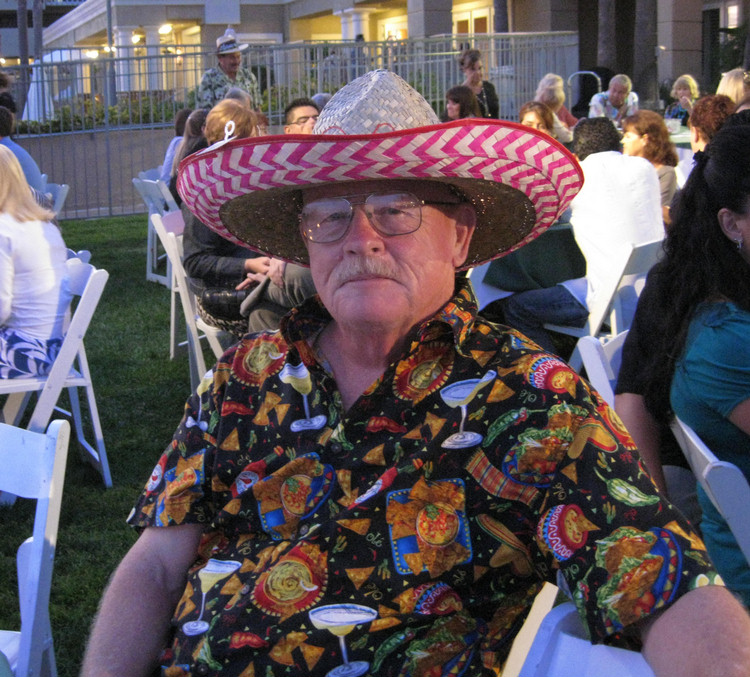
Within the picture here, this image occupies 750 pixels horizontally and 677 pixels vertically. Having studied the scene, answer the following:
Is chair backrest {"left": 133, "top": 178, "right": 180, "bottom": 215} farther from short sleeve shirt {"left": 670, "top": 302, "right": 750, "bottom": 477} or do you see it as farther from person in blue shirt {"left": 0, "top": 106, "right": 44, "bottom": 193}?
short sleeve shirt {"left": 670, "top": 302, "right": 750, "bottom": 477}

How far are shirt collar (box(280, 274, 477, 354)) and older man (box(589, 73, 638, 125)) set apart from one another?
1017 cm

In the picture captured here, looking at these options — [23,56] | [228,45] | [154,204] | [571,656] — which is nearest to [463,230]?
[571,656]

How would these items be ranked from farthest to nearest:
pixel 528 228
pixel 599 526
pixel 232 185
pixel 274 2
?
1. pixel 274 2
2. pixel 528 228
3. pixel 232 185
4. pixel 599 526

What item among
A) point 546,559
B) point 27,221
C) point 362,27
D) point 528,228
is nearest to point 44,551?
point 546,559

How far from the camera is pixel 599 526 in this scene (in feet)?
4.66

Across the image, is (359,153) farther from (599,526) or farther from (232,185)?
(599,526)

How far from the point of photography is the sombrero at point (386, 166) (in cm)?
157

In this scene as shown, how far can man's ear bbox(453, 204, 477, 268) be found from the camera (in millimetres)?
1824

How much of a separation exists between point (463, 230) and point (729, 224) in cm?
89

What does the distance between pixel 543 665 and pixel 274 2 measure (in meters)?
34.8

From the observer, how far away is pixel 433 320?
5.54 ft

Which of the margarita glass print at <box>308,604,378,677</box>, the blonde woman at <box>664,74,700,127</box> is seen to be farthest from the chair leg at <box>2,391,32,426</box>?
the blonde woman at <box>664,74,700,127</box>

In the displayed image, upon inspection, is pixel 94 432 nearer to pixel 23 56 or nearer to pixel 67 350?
pixel 67 350

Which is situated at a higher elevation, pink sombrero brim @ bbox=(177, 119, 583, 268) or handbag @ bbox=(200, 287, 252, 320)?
pink sombrero brim @ bbox=(177, 119, 583, 268)
